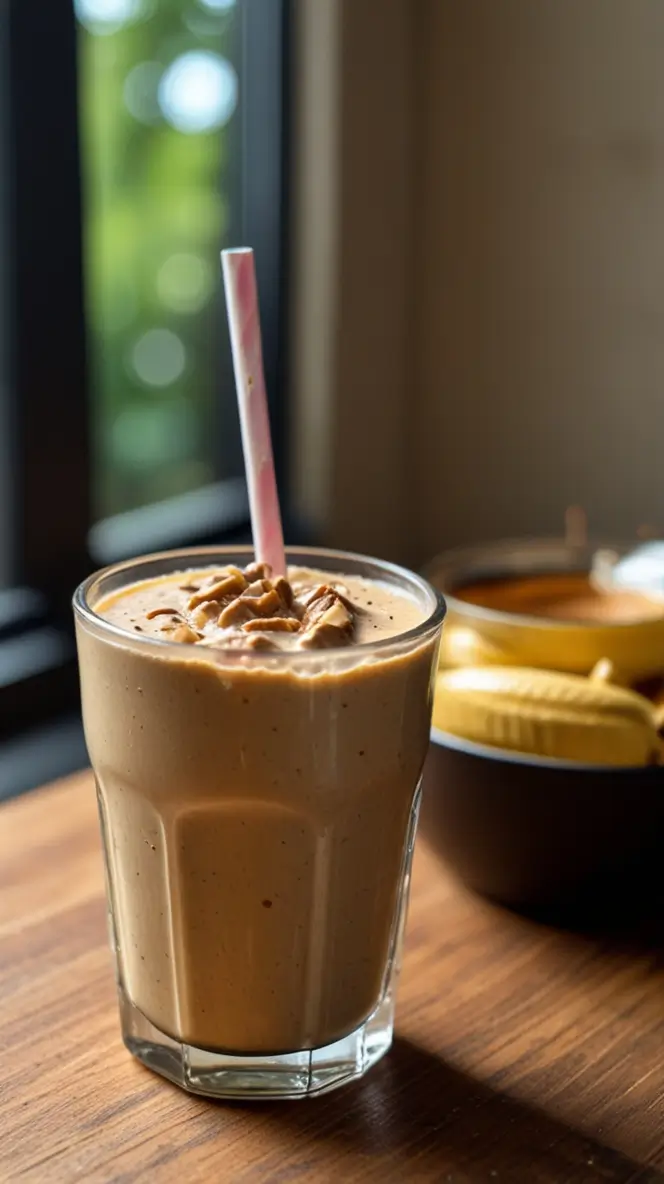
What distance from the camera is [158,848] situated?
66 centimetres

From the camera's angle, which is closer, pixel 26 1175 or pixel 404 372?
pixel 26 1175

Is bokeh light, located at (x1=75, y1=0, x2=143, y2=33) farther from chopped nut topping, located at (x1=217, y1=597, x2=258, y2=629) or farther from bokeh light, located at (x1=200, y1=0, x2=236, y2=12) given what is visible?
chopped nut topping, located at (x1=217, y1=597, x2=258, y2=629)

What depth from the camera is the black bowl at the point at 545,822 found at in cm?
80

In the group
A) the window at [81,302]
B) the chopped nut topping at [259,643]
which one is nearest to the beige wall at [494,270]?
the window at [81,302]

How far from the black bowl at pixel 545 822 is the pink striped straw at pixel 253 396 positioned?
19 centimetres

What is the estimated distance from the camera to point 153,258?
2.64 meters

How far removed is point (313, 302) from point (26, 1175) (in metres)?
1.09

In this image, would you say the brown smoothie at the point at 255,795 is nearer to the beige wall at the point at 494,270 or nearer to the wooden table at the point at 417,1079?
the wooden table at the point at 417,1079

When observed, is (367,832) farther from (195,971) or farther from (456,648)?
(456,648)

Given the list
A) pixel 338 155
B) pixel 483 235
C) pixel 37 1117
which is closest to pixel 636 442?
pixel 483 235

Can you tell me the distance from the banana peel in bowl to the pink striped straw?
171mm

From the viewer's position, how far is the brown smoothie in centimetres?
62

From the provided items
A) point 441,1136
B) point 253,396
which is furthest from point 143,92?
point 441,1136

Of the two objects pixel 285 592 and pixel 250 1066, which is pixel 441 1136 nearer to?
pixel 250 1066
